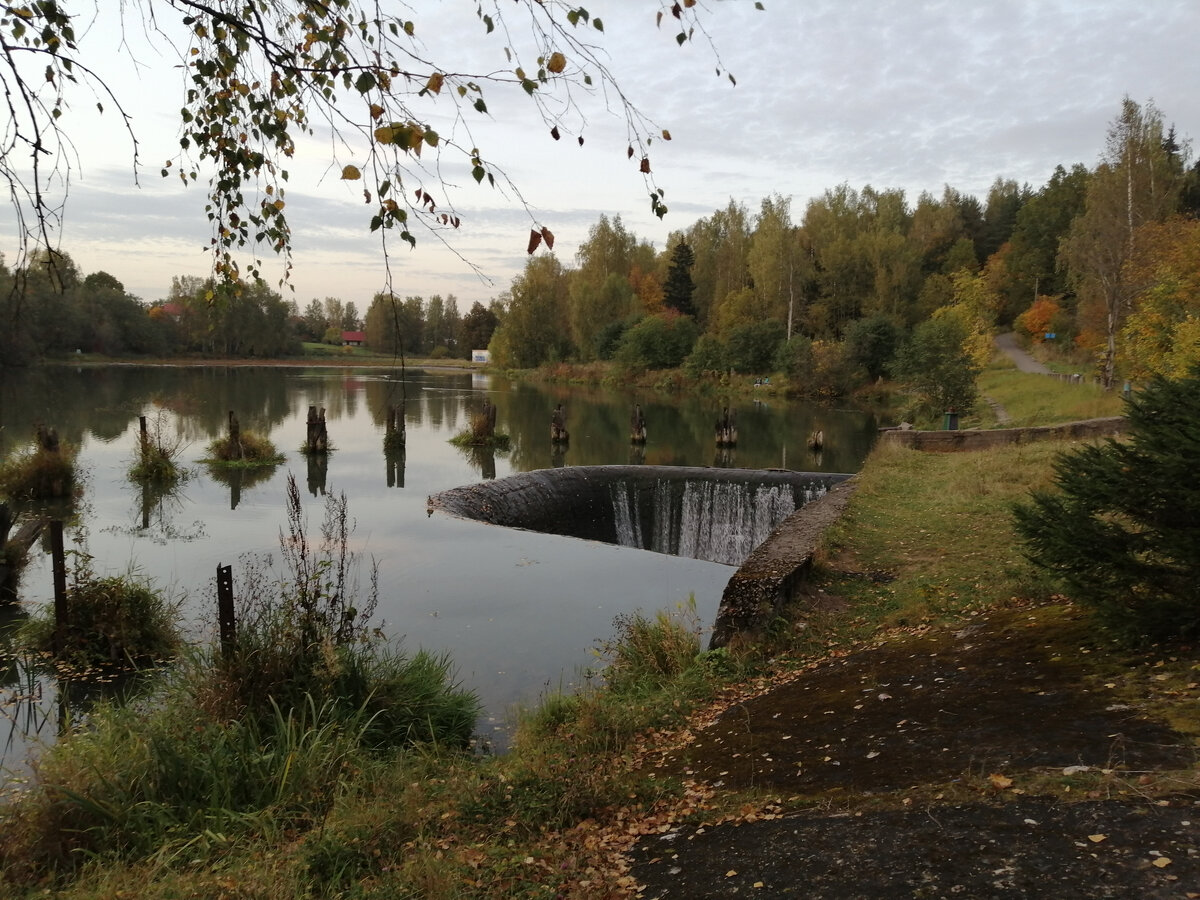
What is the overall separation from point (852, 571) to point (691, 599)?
5.00 ft

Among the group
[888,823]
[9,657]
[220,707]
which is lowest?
[9,657]

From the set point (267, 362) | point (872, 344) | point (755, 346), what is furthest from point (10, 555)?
point (267, 362)

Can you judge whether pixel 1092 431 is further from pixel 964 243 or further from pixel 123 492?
pixel 964 243

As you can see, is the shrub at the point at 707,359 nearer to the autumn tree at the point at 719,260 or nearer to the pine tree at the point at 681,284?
the autumn tree at the point at 719,260

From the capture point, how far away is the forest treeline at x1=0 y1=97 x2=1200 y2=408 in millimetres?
25109

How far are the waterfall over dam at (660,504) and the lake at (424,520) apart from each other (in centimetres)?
174

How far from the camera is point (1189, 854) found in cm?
215

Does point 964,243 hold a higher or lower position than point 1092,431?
higher

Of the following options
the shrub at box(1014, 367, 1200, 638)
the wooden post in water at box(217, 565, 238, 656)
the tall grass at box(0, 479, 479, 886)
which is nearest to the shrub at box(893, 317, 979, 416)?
the shrub at box(1014, 367, 1200, 638)

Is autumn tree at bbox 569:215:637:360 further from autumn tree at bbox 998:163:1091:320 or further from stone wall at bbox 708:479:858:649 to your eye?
stone wall at bbox 708:479:858:649

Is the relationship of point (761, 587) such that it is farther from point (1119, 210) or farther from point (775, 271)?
point (775, 271)

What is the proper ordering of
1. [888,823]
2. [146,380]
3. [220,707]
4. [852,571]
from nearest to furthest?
[888,823], [220,707], [852,571], [146,380]

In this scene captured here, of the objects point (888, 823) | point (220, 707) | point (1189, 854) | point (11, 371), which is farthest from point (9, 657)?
point (11, 371)

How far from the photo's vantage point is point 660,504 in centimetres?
1476
